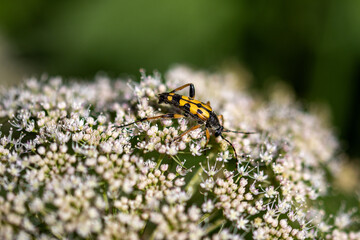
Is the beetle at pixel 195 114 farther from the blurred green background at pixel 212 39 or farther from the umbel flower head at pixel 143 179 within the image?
the blurred green background at pixel 212 39

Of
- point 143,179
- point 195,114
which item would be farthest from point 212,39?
point 143,179

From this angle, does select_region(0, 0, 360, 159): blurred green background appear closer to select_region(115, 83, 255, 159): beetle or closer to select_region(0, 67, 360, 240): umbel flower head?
select_region(0, 67, 360, 240): umbel flower head

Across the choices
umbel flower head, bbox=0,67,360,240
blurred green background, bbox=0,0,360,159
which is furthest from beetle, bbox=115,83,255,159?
blurred green background, bbox=0,0,360,159

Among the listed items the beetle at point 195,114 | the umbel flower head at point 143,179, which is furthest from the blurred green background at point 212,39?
the beetle at point 195,114

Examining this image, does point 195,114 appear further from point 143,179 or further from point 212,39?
point 212,39

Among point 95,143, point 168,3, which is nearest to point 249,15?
point 168,3
